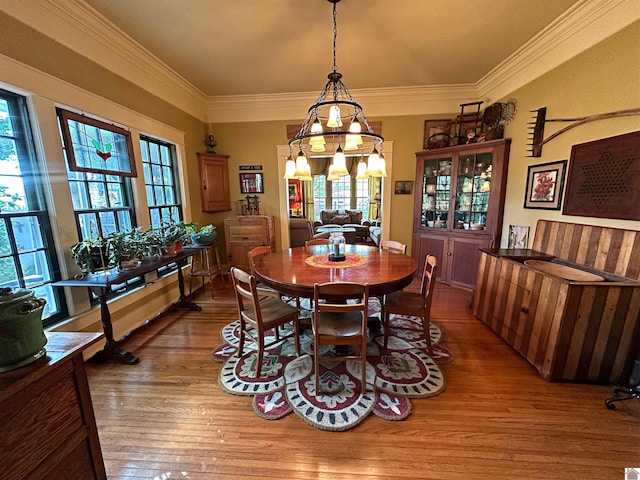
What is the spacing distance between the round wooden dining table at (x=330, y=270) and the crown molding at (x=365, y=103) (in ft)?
8.41

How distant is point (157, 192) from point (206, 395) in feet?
8.50

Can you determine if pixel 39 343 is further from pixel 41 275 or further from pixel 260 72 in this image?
pixel 260 72

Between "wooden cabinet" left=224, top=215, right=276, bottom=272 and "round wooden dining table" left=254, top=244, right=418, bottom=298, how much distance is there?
4.91ft

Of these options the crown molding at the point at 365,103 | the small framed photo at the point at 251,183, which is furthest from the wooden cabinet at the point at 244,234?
the crown molding at the point at 365,103

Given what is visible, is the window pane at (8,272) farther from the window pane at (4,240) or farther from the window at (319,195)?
the window at (319,195)

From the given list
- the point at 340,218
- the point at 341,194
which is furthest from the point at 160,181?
the point at 341,194

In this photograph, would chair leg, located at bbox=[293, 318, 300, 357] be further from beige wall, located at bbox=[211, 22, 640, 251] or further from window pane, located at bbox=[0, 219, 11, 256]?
beige wall, located at bbox=[211, 22, 640, 251]

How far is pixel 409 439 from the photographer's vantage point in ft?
4.93

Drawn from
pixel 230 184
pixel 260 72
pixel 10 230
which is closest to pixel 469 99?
pixel 260 72

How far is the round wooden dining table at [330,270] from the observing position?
1853 millimetres

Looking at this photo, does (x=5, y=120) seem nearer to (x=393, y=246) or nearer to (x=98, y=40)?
Answer: (x=98, y=40)

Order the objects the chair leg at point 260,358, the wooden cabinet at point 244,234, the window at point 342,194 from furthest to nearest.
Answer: the window at point 342,194 → the wooden cabinet at point 244,234 → the chair leg at point 260,358

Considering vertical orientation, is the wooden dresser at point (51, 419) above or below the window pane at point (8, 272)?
below

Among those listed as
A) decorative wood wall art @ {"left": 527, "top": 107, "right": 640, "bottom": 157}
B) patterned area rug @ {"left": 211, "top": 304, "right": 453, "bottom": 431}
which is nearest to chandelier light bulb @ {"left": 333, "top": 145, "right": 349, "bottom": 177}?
patterned area rug @ {"left": 211, "top": 304, "right": 453, "bottom": 431}
